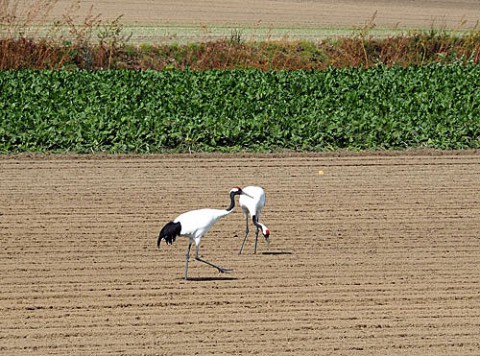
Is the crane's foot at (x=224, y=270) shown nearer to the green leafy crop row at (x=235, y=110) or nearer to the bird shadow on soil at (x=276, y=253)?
the bird shadow on soil at (x=276, y=253)

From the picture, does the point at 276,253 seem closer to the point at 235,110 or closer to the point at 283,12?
the point at 235,110

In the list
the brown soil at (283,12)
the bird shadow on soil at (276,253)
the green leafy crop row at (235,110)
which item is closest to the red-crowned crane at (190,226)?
the bird shadow on soil at (276,253)

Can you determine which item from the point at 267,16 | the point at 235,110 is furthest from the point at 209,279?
the point at 267,16

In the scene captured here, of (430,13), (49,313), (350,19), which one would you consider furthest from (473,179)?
(430,13)

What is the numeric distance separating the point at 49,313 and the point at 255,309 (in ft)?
6.98

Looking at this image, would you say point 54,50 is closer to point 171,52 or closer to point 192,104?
point 171,52

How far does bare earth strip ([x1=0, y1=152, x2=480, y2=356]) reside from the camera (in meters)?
11.0

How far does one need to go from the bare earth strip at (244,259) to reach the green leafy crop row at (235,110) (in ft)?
3.17

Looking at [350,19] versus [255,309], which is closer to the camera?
[255,309]

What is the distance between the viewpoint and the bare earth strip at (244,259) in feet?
36.2

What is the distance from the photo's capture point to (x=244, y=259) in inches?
549

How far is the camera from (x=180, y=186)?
59.5ft

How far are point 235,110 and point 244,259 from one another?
916 cm

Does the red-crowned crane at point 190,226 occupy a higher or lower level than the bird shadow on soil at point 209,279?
higher
